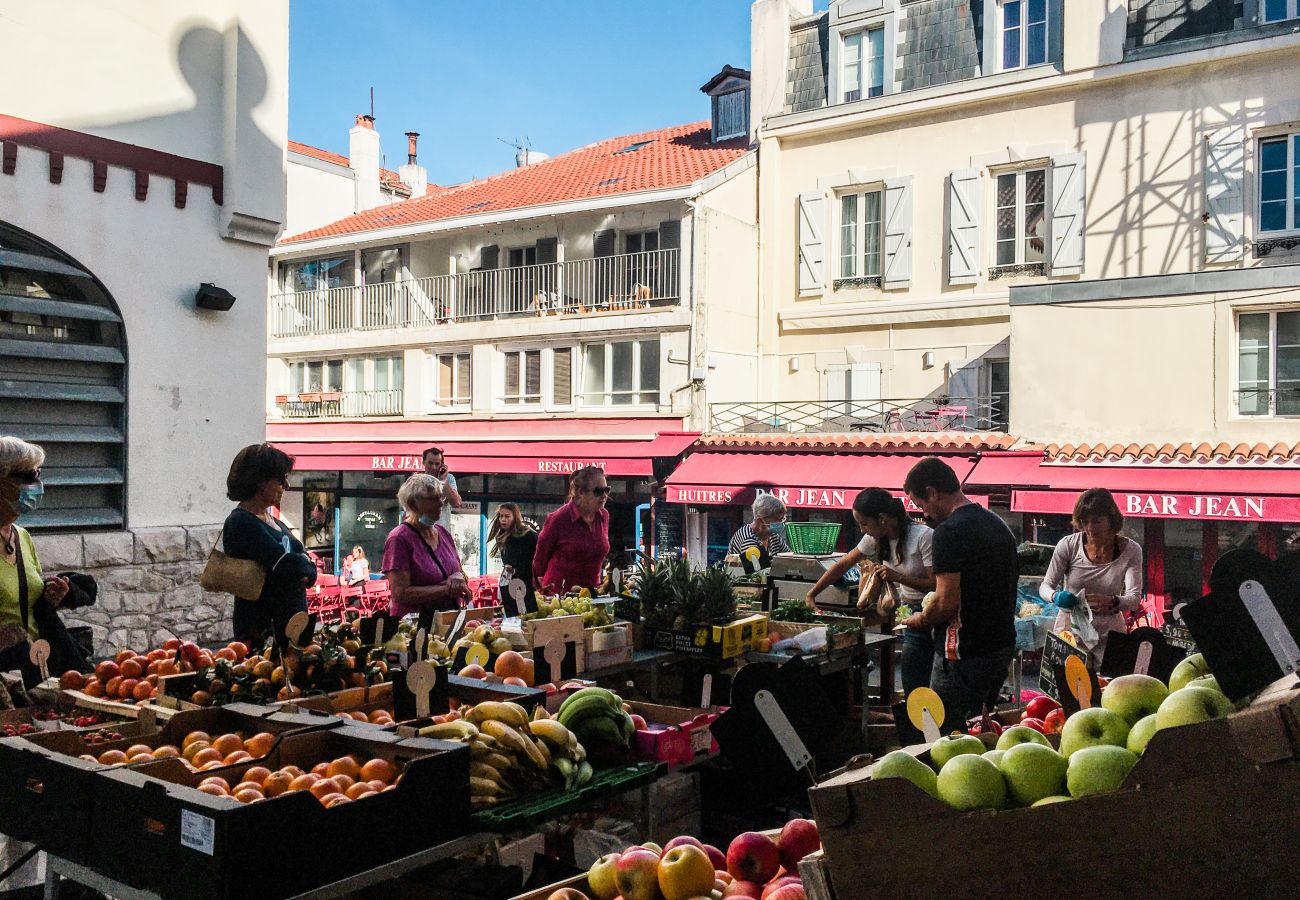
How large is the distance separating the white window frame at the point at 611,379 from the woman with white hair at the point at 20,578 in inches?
573

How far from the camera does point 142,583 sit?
7273 mm

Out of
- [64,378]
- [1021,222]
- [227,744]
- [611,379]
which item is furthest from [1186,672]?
[611,379]

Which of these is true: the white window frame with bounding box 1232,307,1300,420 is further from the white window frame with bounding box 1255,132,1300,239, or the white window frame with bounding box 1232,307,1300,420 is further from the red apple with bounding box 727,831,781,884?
the red apple with bounding box 727,831,781,884

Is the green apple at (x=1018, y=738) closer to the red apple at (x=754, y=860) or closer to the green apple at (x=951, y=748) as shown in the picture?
the green apple at (x=951, y=748)

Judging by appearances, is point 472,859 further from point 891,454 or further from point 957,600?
point 891,454

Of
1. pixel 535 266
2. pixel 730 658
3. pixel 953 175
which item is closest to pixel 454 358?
pixel 535 266

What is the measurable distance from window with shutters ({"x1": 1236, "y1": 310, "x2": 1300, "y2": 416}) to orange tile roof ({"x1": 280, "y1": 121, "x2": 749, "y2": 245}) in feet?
30.4

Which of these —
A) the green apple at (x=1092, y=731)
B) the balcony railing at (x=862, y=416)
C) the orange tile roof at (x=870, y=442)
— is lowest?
the green apple at (x=1092, y=731)

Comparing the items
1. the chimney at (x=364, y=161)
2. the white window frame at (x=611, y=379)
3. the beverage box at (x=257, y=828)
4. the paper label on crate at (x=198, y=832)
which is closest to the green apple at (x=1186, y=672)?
the beverage box at (x=257, y=828)

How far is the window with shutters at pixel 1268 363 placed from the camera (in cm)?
1405

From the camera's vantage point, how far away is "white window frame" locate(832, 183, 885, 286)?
58.5 ft

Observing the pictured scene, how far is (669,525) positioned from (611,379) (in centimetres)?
314

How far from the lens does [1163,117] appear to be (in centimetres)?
1537

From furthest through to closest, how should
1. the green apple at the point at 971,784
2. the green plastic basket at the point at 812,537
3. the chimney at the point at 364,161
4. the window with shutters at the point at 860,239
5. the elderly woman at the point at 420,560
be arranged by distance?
the chimney at the point at 364,161 → the window with shutters at the point at 860,239 → the green plastic basket at the point at 812,537 → the elderly woman at the point at 420,560 → the green apple at the point at 971,784
